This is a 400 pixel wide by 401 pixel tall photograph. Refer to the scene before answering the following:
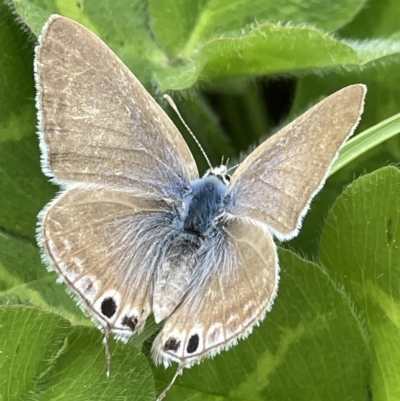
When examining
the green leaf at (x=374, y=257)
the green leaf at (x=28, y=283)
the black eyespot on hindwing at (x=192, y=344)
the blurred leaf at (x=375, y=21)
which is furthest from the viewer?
the blurred leaf at (x=375, y=21)


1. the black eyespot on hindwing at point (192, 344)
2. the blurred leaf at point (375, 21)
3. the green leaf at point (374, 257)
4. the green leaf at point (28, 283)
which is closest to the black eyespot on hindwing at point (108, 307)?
the black eyespot on hindwing at point (192, 344)

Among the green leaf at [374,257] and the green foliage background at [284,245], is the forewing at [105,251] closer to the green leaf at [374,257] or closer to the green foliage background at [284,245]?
the green foliage background at [284,245]

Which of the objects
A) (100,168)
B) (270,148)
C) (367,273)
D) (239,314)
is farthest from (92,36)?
(367,273)

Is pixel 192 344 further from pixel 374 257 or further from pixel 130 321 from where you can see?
pixel 374 257

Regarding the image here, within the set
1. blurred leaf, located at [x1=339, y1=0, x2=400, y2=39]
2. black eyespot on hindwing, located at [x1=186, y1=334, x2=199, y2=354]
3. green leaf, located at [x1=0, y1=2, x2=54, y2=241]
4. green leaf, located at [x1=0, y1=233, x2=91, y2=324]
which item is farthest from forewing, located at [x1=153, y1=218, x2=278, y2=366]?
blurred leaf, located at [x1=339, y1=0, x2=400, y2=39]

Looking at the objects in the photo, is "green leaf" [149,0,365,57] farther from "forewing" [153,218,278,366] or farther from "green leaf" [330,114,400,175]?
"forewing" [153,218,278,366]

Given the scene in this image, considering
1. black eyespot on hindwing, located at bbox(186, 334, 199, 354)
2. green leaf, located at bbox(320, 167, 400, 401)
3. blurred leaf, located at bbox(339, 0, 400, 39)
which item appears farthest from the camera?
blurred leaf, located at bbox(339, 0, 400, 39)

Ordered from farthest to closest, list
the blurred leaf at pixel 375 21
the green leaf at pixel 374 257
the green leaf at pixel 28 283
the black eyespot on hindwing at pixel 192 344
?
the blurred leaf at pixel 375 21 < the green leaf at pixel 28 283 < the green leaf at pixel 374 257 < the black eyespot on hindwing at pixel 192 344

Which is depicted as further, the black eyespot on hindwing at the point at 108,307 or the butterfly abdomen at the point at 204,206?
the butterfly abdomen at the point at 204,206
